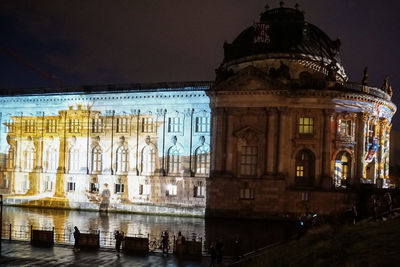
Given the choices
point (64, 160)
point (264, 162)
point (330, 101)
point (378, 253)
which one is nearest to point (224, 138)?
point (264, 162)

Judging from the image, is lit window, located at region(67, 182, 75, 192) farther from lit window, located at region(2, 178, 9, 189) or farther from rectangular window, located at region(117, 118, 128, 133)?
lit window, located at region(2, 178, 9, 189)

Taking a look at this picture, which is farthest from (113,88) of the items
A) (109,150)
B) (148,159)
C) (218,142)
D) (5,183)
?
(5,183)

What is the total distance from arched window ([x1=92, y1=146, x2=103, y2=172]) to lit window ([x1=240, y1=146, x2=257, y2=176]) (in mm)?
18289

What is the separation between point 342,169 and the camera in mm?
47812

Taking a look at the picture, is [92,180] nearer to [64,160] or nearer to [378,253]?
[64,160]

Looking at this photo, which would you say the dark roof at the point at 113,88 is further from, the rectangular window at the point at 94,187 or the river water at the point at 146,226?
the river water at the point at 146,226

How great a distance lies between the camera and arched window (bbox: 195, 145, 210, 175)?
50312 millimetres

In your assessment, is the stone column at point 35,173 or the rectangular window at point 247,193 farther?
the stone column at point 35,173

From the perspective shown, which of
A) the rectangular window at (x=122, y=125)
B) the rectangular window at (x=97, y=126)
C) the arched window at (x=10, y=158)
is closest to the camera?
the rectangular window at (x=122, y=125)

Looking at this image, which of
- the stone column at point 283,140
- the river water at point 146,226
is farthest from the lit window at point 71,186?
the stone column at point 283,140

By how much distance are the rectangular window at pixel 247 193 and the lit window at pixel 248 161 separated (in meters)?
1.74

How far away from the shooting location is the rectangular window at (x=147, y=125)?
52750 mm

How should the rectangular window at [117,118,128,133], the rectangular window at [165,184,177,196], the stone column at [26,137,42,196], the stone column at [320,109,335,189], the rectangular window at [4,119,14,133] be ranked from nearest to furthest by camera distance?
1. the stone column at [320,109,335,189]
2. the rectangular window at [165,184,177,196]
3. the rectangular window at [117,118,128,133]
4. the stone column at [26,137,42,196]
5. the rectangular window at [4,119,14,133]

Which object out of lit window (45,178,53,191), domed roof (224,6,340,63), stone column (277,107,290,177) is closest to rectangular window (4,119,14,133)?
lit window (45,178,53,191)
